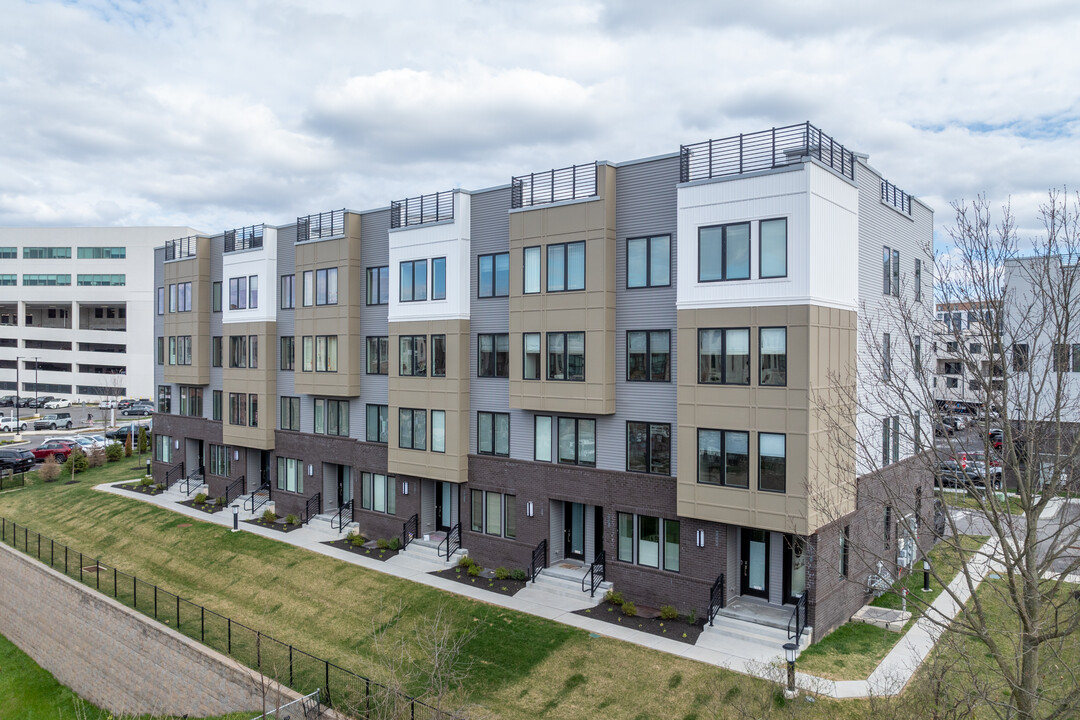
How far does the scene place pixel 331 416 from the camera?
107 ft

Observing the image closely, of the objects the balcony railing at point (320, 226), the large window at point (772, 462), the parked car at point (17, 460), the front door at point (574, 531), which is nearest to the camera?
the large window at point (772, 462)

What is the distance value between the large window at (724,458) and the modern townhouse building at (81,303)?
8094 cm

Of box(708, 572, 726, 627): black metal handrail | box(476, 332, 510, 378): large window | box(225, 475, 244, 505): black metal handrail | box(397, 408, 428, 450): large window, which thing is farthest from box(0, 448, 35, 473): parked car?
box(708, 572, 726, 627): black metal handrail

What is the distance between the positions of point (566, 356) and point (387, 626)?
32.2ft

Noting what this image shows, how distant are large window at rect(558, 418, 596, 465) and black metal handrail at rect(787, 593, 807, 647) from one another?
745 centimetres

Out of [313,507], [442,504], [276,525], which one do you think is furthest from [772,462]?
[276,525]

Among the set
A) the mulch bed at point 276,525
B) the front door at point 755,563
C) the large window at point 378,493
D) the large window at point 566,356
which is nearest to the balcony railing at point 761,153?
the large window at point 566,356

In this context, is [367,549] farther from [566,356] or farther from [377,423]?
[566,356]

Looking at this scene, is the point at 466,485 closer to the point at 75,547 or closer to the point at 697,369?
the point at 697,369

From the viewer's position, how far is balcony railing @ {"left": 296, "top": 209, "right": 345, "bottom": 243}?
31734 millimetres

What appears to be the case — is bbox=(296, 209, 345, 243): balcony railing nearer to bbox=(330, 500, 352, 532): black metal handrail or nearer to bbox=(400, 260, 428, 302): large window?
bbox=(400, 260, 428, 302): large window

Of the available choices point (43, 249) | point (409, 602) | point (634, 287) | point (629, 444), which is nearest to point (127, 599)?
point (409, 602)

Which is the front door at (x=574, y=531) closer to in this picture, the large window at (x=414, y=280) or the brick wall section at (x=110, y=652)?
the large window at (x=414, y=280)

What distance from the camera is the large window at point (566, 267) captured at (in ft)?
76.2
